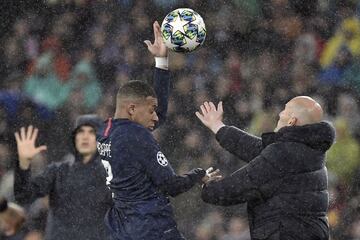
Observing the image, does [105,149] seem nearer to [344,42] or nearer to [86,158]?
[86,158]

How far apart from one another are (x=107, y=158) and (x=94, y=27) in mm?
4014

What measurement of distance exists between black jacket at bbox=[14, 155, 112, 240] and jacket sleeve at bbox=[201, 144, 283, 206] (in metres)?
1.66

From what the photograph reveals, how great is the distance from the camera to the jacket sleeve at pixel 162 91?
14.4 feet

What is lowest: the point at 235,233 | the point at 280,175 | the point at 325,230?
the point at 235,233

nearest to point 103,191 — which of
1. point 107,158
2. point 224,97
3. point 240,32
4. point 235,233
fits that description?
point 107,158

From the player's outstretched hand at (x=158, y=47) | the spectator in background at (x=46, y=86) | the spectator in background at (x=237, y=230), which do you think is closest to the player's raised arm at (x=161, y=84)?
the player's outstretched hand at (x=158, y=47)

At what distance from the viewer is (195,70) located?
7.77 metres

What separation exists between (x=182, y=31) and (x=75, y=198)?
4.93ft

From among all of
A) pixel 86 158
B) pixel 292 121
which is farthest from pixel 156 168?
pixel 86 158

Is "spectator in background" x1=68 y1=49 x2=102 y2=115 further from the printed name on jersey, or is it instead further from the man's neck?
the printed name on jersey

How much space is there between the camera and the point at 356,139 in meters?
7.44

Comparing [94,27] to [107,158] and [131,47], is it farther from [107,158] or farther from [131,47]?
[107,158]

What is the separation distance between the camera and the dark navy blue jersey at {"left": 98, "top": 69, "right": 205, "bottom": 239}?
396 cm

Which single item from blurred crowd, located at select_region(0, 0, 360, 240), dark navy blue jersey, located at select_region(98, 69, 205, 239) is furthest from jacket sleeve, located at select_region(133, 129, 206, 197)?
blurred crowd, located at select_region(0, 0, 360, 240)
